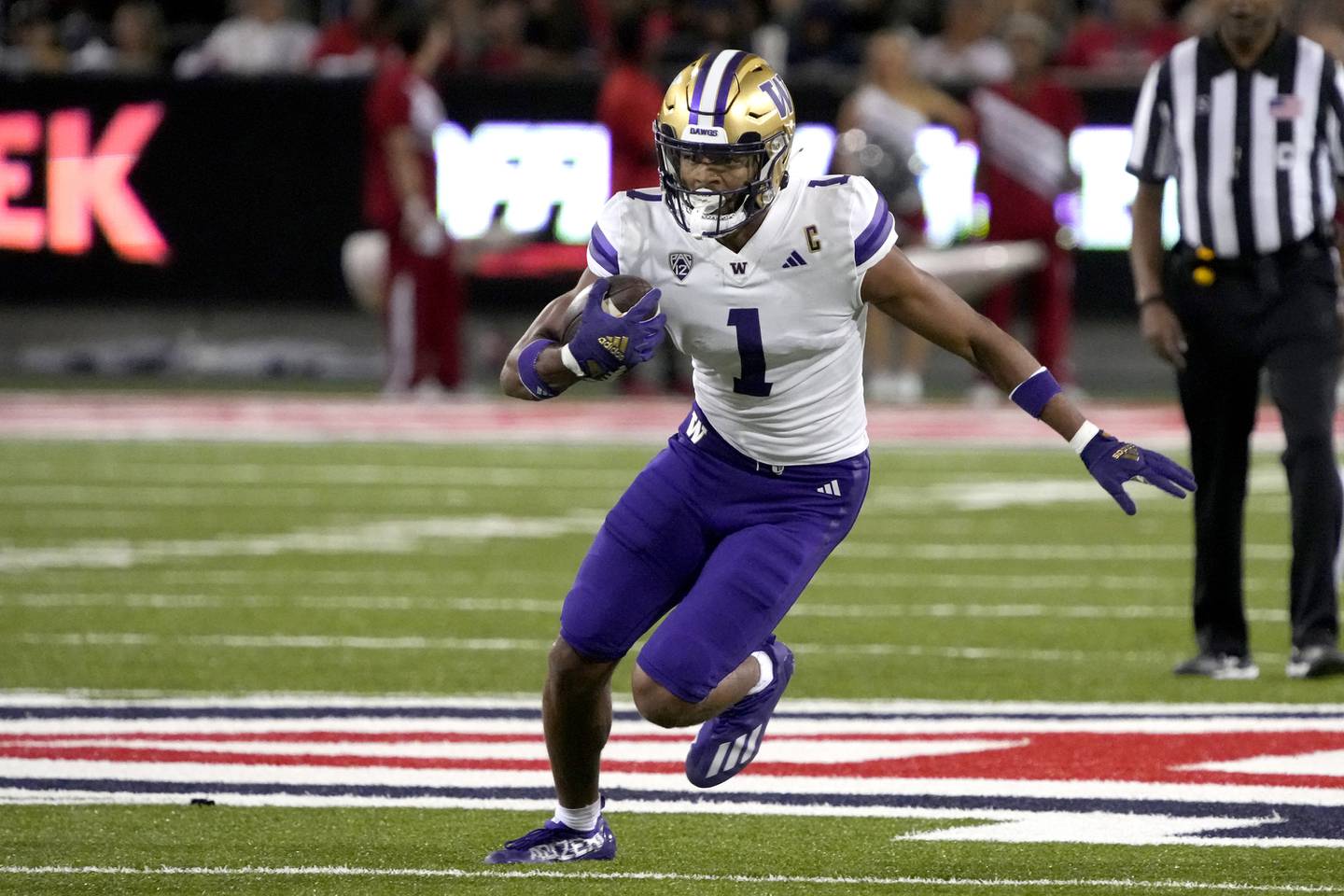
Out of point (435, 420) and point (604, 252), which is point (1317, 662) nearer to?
point (604, 252)

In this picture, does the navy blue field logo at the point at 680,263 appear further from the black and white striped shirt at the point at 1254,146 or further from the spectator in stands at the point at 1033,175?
the spectator in stands at the point at 1033,175

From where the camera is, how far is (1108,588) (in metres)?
8.59

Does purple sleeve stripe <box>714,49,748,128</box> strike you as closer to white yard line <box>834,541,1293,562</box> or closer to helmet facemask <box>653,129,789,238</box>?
helmet facemask <box>653,129,789,238</box>

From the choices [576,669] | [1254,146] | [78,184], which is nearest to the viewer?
[576,669]

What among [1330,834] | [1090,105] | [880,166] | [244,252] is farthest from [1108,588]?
[244,252]

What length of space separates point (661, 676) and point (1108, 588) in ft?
13.9

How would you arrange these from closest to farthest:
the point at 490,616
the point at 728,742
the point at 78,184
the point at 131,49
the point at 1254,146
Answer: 1. the point at 728,742
2. the point at 1254,146
3. the point at 490,616
4. the point at 78,184
5. the point at 131,49

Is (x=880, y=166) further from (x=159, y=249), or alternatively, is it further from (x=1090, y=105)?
(x=159, y=249)

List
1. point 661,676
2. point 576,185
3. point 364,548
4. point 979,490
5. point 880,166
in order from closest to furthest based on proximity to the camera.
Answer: point 661,676 → point 364,548 → point 979,490 → point 880,166 → point 576,185

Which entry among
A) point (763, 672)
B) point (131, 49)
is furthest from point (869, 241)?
point (131, 49)

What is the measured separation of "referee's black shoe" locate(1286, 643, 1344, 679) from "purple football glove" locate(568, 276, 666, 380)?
2.89 meters

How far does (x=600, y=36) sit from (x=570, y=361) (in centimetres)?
1374

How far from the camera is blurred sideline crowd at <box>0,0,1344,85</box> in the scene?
1669 centimetres

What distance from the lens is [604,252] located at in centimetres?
475
